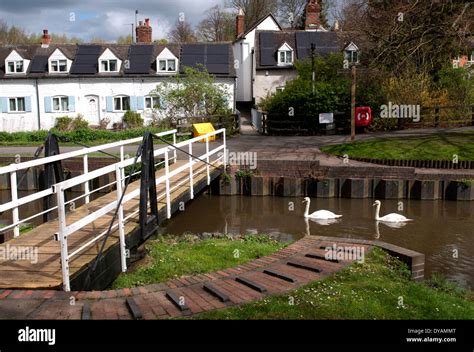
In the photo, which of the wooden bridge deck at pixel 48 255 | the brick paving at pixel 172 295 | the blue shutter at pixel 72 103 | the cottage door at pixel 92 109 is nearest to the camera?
the brick paving at pixel 172 295

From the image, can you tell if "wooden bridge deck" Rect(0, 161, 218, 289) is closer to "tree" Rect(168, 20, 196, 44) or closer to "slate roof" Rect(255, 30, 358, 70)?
"slate roof" Rect(255, 30, 358, 70)

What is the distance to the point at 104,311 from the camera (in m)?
5.48

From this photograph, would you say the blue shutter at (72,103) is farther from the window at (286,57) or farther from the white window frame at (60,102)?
the window at (286,57)

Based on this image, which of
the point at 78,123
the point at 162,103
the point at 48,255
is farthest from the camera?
the point at 78,123

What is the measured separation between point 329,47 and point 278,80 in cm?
460

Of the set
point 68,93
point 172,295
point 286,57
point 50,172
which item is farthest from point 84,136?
point 172,295

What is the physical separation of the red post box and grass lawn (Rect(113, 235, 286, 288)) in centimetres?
1792

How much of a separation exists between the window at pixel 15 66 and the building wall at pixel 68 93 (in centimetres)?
109

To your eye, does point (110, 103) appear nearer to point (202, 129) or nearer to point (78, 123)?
point (78, 123)

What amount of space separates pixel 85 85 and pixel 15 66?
217 inches

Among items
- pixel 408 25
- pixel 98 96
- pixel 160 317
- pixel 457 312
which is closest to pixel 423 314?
pixel 457 312

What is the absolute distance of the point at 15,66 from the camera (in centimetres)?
3747

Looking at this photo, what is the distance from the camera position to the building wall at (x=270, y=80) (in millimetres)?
39500

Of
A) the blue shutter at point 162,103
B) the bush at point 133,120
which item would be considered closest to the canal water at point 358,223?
the blue shutter at point 162,103
